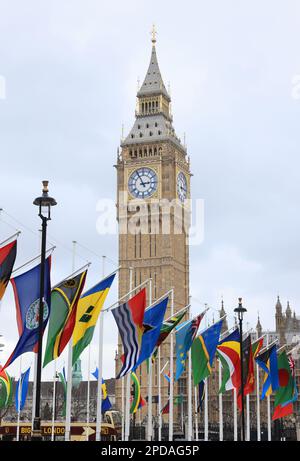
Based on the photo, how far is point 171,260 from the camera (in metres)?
116

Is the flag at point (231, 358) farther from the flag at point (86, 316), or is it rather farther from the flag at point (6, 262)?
the flag at point (6, 262)

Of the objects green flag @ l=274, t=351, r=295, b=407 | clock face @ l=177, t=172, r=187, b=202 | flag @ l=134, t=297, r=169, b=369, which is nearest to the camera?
flag @ l=134, t=297, r=169, b=369

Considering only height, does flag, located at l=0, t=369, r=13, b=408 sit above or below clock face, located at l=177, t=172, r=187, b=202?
below

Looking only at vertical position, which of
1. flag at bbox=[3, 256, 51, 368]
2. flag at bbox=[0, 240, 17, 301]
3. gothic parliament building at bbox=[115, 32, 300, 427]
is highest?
gothic parliament building at bbox=[115, 32, 300, 427]

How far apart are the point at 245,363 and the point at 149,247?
6949cm

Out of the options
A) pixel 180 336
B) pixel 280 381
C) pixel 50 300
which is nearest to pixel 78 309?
pixel 50 300

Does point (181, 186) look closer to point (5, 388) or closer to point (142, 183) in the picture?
point (142, 183)

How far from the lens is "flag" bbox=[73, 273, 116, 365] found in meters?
33.8

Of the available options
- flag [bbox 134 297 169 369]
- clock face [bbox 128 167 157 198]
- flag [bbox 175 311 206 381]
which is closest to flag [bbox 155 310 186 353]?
flag [bbox 175 311 206 381]

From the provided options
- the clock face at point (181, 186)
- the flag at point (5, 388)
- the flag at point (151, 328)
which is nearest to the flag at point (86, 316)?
the flag at point (151, 328)

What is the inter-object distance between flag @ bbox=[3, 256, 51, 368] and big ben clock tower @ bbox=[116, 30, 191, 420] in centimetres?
8529

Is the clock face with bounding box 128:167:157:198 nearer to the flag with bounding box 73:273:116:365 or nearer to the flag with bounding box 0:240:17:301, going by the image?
the flag with bounding box 73:273:116:365

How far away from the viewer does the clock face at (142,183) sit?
118 metres
